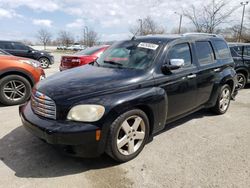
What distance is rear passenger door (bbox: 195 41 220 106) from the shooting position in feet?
15.2

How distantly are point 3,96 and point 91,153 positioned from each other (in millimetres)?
3824

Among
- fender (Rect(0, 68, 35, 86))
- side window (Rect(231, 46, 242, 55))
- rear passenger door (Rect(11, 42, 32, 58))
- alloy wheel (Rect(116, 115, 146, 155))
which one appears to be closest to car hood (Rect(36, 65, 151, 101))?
alloy wheel (Rect(116, 115, 146, 155))

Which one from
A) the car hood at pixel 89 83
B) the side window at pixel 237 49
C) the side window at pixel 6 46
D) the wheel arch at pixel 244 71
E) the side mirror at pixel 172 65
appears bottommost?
the wheel arch at pixel 244 71

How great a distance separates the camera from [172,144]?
397 centimetres

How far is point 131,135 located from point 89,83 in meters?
0.90

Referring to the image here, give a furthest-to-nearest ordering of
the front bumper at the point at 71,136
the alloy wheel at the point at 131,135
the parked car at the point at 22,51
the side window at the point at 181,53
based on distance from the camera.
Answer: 1. the parked car at the point at 22,51
2. the side window at the point at 181,53
3. the alloy wheel at the point at 131,135
4. the front bumper at the point at 71,136

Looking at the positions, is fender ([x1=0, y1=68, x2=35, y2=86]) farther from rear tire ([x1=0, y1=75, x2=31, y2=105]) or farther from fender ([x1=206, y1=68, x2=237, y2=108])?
fender ([x1=206, y1=68, x2=237, y2=108])

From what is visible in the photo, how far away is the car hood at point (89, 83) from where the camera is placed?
10.4 ft

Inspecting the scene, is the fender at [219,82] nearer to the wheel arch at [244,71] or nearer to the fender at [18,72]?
the wheel arch at [244,71]

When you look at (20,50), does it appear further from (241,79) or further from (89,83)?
(89,83)

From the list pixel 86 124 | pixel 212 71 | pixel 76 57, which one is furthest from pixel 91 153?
pixel 76 57

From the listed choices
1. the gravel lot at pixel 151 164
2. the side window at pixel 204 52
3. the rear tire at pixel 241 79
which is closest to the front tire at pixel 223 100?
the side window at pixel 204 52

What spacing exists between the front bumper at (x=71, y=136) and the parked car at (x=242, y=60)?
666 cm

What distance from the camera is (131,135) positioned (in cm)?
343
